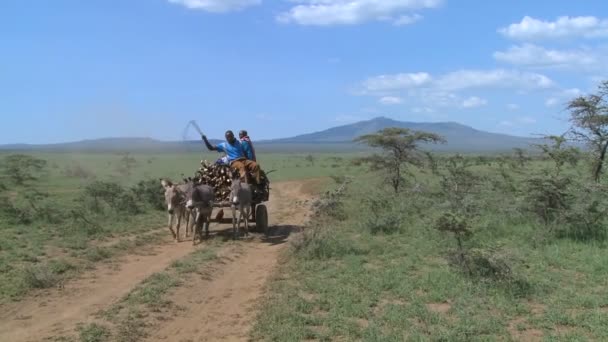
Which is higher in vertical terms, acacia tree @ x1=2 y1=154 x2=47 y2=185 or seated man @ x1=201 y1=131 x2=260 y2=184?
seated man @ x1=201 y1=131 x2=260 y2=184

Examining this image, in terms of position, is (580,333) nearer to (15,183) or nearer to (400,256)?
(400,256)

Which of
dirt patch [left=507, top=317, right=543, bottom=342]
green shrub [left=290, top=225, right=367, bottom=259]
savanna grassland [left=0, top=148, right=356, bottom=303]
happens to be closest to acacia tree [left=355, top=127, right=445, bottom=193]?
savanna grassland [left=0, top=148, right=356, bottom=303]

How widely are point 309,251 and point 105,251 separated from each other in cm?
447

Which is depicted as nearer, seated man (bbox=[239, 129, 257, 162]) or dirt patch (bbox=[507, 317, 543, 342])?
dirt patch (bbox=[507, 317, 543, 342])

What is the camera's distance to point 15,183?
98.9ft

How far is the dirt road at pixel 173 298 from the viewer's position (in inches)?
287

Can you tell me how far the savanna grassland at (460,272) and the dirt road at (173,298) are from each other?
Result: 17.8 inches

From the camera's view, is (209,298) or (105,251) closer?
(209,298)

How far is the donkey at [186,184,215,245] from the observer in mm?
13180

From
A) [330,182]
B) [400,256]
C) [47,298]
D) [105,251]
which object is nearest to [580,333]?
[400,256]

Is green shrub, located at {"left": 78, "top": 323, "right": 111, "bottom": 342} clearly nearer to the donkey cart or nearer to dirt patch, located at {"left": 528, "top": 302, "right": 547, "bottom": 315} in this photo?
dirt patch, located at {"left": 528, "top": 302, "right": 547, "bottom": 315}

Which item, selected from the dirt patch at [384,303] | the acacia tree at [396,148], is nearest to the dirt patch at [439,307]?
the dirt patch at [384,303]

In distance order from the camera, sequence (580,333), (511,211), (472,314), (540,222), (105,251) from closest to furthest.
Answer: (580,333) < (472,314) < (105,251) < (540,222) < (511,211)

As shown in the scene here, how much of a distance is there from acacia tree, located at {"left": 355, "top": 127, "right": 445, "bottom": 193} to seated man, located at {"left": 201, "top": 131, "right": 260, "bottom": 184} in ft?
32.8
